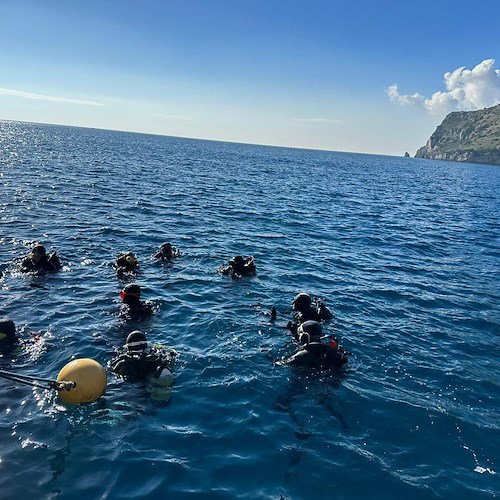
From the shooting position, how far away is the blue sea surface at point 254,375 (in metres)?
9.11

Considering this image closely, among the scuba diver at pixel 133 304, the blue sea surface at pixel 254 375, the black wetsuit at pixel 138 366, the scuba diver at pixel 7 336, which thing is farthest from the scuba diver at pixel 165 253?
the black wetsuit at pixel 138 366

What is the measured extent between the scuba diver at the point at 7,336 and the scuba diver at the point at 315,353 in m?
8.33

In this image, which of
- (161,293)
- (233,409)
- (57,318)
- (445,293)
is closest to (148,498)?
(233,409)

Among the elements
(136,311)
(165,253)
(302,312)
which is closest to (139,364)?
(136,311)

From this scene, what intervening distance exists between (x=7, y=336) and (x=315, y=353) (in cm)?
951

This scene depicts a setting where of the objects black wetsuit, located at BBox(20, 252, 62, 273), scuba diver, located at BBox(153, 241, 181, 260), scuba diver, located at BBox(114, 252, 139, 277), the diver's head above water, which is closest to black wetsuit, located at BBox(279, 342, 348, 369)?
the diver's head above water

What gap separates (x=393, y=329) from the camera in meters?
17.2

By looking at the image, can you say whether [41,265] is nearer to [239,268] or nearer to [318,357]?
[239,268]

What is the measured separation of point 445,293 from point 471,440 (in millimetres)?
12363

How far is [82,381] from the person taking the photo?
32.9 feet

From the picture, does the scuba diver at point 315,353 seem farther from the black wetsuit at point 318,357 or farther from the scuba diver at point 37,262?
the scuba diver at point 37,262

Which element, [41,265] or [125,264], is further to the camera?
[125,264]

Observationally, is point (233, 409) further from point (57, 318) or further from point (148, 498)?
point (57, 318)

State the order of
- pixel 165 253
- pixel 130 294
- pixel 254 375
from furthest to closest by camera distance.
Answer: pixel 165 253 → pixel 130 294 → pixel 254 375
